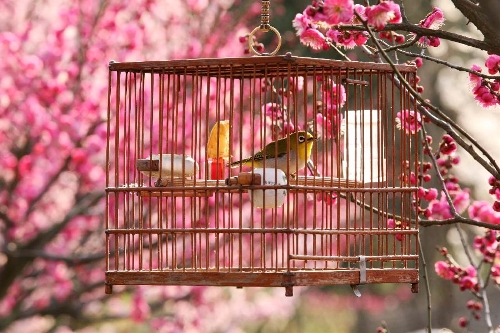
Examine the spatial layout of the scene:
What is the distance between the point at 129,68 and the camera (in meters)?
4.12

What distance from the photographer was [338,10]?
140 inches

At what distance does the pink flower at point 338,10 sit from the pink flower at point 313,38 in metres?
0.57

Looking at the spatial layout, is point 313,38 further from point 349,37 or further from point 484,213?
point 484,213

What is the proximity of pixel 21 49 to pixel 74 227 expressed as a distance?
5.90 feet

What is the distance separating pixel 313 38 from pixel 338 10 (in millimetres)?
608

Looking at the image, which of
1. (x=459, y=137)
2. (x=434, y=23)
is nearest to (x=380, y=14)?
(x=434, y=23)

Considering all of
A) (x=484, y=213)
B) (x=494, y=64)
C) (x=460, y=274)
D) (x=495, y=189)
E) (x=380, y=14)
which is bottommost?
(x=460, y=274)

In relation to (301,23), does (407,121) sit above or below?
below

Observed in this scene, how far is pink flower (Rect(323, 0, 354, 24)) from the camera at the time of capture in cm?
354

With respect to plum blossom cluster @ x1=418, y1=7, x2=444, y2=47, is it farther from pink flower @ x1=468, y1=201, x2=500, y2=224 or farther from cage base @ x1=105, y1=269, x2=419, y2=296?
pink flower @ x1=468, y1=201, x2=500, y2=224

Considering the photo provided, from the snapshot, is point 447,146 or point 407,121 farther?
point 447,146

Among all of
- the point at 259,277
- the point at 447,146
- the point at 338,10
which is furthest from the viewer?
the point at 447,146

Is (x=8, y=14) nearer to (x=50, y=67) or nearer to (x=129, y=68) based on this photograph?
(x=50, y=67)

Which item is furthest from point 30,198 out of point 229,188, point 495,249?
point 229,188
